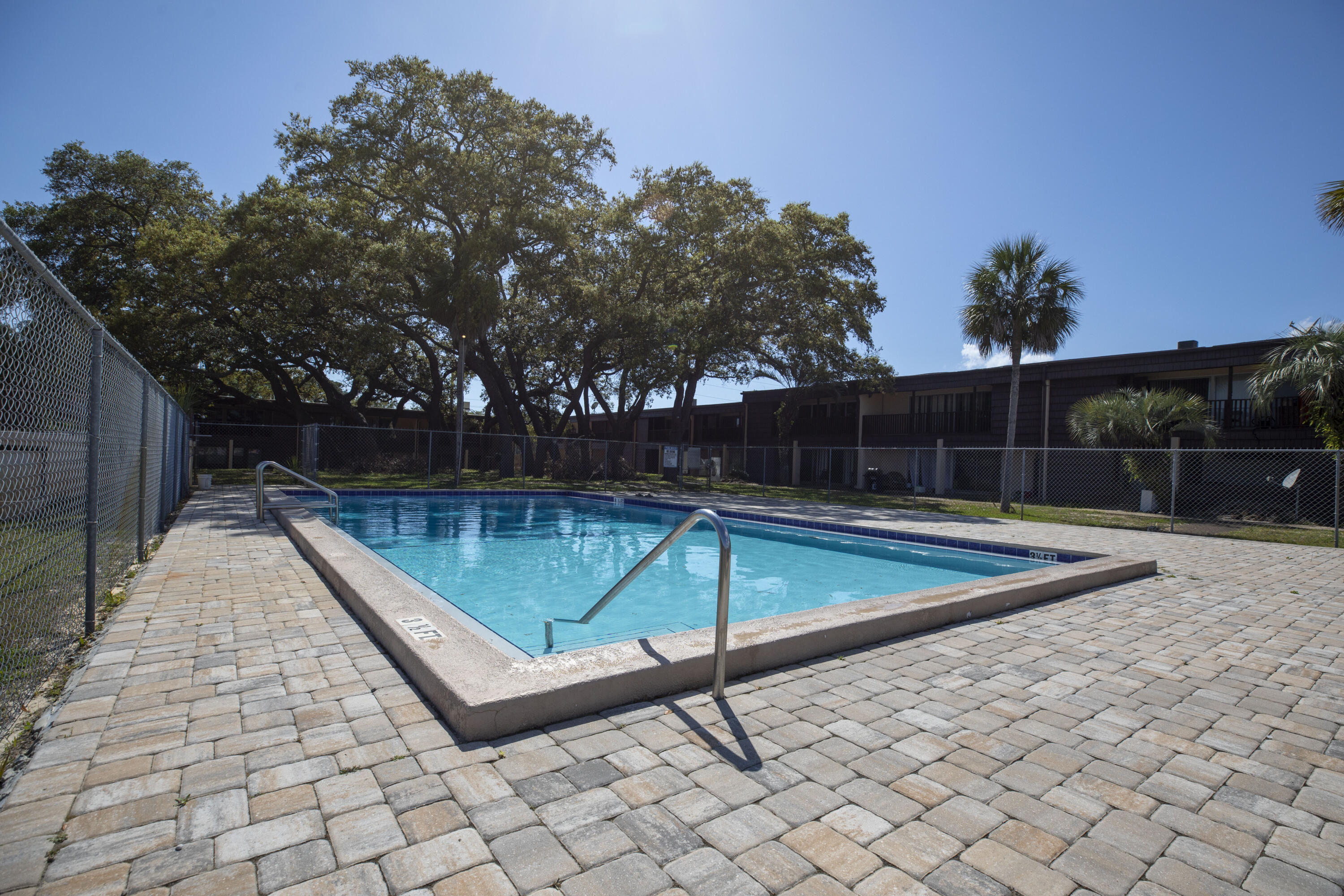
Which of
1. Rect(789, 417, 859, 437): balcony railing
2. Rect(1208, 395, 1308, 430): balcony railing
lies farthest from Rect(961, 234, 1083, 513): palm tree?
Rect(789, 417, 859, 437): balcony railing

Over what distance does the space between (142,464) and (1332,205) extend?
15400 mm

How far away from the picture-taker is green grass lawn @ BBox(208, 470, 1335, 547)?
11.9m

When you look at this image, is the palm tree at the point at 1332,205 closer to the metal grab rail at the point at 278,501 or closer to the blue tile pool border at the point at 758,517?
the blue tile pool border at the point at 758,517

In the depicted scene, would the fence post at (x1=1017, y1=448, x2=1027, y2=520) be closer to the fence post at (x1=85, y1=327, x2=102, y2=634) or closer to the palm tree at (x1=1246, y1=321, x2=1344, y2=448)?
the palm tree at (x1=1246, y1=321, x2=1344, y2=448)

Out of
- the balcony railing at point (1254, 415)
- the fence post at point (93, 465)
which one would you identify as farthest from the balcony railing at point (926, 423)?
the fence post at point (93, 465)

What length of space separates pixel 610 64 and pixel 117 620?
9683 mm

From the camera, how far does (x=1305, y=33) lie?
800cm

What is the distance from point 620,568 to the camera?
8672 mm

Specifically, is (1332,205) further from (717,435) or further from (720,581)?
(717,435)

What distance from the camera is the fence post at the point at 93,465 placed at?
3.48 m

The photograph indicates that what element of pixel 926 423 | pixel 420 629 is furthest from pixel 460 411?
pixel 926 423

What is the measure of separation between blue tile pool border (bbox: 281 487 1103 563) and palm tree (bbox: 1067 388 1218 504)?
7.57 meters

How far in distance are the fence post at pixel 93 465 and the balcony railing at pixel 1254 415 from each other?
20.8m

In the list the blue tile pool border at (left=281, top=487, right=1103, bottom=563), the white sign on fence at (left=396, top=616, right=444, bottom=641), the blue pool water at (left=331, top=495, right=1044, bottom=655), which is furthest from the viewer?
the blue tile pool border at (left=281, top=487, right=1103, bottom=563)
